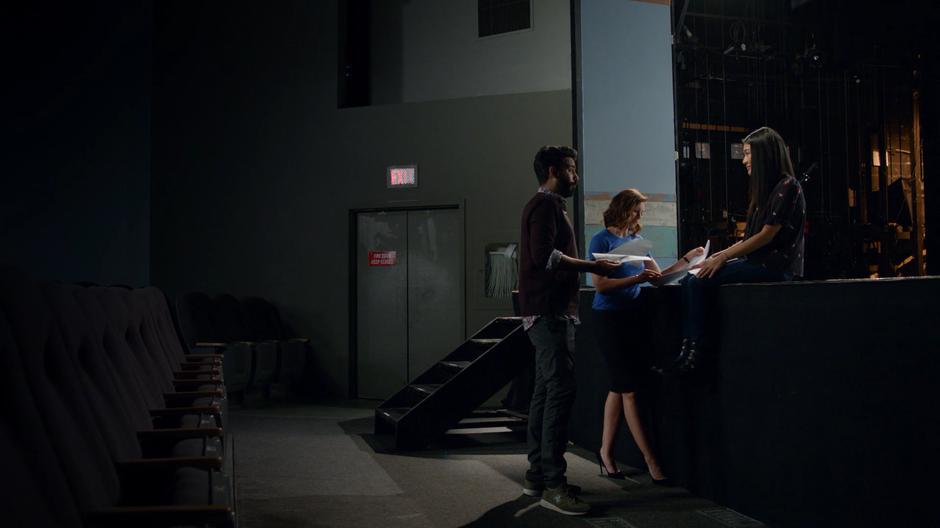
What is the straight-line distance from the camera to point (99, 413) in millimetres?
1717

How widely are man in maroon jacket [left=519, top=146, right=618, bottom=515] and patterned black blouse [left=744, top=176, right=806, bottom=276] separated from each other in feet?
2.10

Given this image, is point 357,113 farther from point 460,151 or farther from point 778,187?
point 778,187

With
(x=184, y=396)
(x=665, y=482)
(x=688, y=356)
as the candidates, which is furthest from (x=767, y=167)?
(x=184, y=396)

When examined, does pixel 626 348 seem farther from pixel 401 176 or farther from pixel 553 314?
pixel 401 176

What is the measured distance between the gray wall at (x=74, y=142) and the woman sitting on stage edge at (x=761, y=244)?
555cm

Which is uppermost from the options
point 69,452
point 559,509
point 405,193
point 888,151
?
point 888,151

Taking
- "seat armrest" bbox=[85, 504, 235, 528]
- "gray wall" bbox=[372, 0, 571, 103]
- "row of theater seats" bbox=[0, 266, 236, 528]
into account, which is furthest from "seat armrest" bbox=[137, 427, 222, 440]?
"gray wall" bbox=[372, 0, 571, 103]

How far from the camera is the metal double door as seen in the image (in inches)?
294

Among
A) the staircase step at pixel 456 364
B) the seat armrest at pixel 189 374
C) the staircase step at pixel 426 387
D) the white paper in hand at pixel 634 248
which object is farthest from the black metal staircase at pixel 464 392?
the seat armrest at pixel 189 374

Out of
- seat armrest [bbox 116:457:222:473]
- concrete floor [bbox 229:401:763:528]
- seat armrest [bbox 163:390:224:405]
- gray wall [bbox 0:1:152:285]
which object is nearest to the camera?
seat armrest [bbox 116:457:222:473]

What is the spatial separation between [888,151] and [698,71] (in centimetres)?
241

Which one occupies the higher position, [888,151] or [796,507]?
[888,151]

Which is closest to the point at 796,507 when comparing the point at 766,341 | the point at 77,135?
the point at 766,341

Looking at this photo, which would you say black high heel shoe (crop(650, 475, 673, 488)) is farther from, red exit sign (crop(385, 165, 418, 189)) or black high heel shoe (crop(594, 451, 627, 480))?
red exit sign (crop(385, 165, 418, 189))
